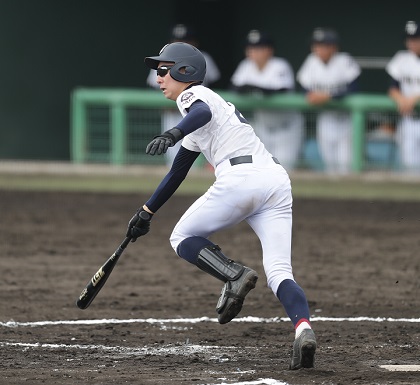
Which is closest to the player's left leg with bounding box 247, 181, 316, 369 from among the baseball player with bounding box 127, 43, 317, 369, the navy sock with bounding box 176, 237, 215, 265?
the baseball player with bounding box 127, 43, 317, 369

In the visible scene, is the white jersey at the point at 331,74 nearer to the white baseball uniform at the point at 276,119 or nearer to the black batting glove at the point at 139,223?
the white baseball uniform at the point at 276,119

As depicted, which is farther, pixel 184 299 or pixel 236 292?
pixel 184 299

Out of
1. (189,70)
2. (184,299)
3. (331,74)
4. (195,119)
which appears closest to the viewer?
(195,119)

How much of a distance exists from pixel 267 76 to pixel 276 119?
58 cm

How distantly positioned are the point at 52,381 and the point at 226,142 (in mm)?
1361

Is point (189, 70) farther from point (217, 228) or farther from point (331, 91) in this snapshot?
point (331, 91)

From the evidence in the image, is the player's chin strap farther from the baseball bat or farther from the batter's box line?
the batter's box line

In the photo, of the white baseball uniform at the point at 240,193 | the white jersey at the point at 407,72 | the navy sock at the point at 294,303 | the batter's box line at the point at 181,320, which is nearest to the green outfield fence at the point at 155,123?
the white jersey at the point at 407,72

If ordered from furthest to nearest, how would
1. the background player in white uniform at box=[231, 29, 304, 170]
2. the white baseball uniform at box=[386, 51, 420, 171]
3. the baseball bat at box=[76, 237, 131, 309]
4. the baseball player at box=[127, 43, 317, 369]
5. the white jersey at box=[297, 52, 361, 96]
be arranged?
1. the white jersey at box=[297, 52, 361, 96]
2. the background player in white uniform at box=[231, 29, 304, 170]
3. the white baseball uniform at box=[386, 51, 420, 171]
4. the baseball bat at box=[76, 237, 131, 309]
5. the baseball player at box=[127, 43, 317, 369]

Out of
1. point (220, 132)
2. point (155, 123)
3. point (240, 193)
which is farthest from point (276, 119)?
point (240, 193)

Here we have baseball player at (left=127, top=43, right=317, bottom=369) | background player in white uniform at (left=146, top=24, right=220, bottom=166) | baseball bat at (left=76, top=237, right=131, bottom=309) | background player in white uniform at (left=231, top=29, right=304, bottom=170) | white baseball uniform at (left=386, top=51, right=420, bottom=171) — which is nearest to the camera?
baseball player at (left=127, top=43, right=317, bottom=369)

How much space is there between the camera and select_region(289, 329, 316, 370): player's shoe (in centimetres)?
490

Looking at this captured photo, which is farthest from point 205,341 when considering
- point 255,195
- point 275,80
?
point 275,80

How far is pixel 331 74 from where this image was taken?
39.8 ft
